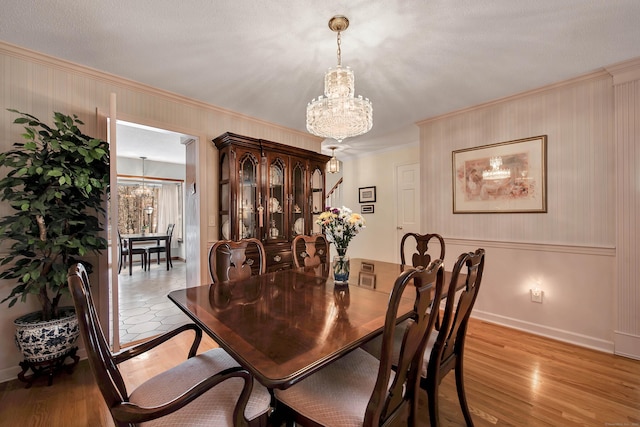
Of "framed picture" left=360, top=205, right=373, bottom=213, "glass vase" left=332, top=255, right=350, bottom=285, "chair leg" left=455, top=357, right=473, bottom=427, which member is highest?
"framed picture" left=360, top=205, right=373, bottom=213

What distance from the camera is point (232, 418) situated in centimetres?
100

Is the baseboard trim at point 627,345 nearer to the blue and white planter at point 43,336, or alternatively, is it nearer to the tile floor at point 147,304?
the tile floor at point 147,304

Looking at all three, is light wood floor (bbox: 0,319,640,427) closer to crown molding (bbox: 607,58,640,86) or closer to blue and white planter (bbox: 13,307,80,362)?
blue and white planter (bbox: 13,307,80,362)

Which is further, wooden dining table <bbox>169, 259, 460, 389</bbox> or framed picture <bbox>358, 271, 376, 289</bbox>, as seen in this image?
framed picture <bbox>358, 271, 376, 289</bbox>

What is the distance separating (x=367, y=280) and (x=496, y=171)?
2215mm

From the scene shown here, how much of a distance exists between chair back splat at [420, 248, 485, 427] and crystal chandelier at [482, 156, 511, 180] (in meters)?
2.00

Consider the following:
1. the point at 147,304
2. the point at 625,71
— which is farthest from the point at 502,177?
the point at 147,304

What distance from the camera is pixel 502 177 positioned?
295 centimetres

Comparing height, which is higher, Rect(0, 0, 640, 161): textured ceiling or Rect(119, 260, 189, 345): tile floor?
Rect(0, 0, 640, 161): textured ceiling

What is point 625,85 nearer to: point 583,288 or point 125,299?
point 583,288

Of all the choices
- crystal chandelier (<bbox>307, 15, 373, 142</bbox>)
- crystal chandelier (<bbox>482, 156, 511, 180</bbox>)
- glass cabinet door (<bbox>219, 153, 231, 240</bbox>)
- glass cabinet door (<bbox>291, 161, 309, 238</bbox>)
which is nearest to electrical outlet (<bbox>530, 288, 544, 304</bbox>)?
crystal chandelier (<bbox>482, 156, 511, 180</bbox>)

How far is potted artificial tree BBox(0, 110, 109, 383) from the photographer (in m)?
1.81

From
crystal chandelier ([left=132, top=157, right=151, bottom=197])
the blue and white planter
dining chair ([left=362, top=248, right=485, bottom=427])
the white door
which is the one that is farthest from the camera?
crystal chandelier ([left=132, top=157, right=151, bottom=197])

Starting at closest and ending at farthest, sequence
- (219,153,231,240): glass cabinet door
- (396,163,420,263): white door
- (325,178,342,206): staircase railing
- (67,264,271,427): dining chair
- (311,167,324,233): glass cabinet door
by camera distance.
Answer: (67,264,271,427): dining chair → (219,153,231,240): glass cabinet door → (311,167,324,233): glass cabinet door → (396,163,420,263): white door → (325,178,342,206): staircase railing
